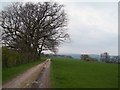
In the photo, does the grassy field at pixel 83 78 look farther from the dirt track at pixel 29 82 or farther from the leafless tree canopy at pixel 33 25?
the leafless tree canopy at pixel 33 25

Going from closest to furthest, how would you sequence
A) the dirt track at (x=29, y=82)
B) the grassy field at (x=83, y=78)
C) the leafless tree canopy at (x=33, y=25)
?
1. the dirt track at (x=29, y=82)
2. the grassy field at (x=83, y=78)
3. the leafless tree canopy at (x=33, y=25)

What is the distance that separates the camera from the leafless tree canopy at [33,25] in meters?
61.4

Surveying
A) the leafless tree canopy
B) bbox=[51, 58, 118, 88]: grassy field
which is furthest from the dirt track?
the leafless tree canopy

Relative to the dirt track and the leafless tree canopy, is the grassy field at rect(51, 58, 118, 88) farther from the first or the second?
the leafless tree canopy

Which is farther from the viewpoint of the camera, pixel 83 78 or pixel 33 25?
pixel 33 25

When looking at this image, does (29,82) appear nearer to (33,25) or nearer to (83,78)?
(83,78)

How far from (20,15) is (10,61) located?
29.5 metres

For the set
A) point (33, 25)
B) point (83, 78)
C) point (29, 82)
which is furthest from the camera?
point (33, 25)

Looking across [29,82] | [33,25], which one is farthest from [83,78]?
[33,25]

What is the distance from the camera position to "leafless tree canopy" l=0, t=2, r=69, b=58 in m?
61.4

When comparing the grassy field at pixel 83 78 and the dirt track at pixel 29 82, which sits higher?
the dirt track at pixel 29 82

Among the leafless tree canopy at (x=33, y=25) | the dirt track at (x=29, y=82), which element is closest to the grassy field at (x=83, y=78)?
the dirt track at (x=29, y=82)

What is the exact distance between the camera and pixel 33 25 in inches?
2498

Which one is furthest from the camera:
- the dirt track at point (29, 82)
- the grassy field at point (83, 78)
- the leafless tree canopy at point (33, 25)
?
the leafless tree canopy at point (33, 25)
